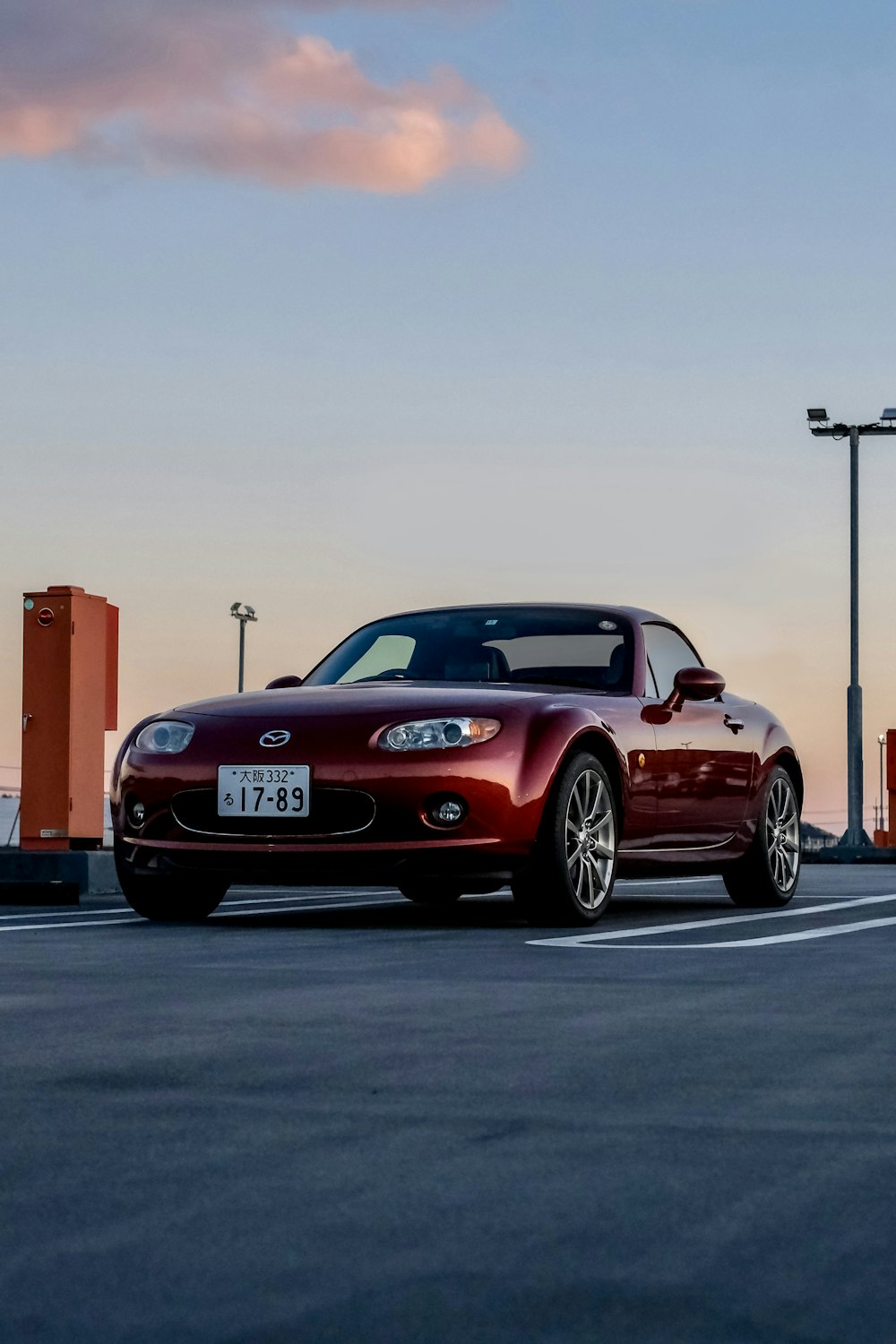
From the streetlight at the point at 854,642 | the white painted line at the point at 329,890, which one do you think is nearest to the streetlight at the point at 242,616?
the streetlight at the point at 854,642

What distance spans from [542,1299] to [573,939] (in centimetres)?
515

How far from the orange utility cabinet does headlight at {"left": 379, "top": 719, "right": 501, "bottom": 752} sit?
6.26 m

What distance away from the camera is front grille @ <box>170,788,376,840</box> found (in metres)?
8.05

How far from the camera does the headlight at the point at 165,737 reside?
839cm

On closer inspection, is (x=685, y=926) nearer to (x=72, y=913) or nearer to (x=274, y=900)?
(x=72, y=913)

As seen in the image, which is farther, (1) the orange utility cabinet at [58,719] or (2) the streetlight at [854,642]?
(2) the streetlight at [854,642]

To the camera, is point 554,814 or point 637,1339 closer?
point 637,1339

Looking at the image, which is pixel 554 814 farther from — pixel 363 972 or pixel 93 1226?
A: pixel 93 1226

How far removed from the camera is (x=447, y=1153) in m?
3.08

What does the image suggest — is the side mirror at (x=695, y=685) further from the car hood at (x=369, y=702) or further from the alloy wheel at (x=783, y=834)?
the alloy wheel at (x=783, y=834)

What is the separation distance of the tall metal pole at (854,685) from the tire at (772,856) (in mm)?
21880

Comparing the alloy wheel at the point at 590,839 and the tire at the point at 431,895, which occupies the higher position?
the alloy wheel at the point at 590,839

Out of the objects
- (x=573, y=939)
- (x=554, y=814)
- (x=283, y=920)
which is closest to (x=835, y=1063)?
(x=573, y=939)

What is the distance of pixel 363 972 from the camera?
5.86 m
